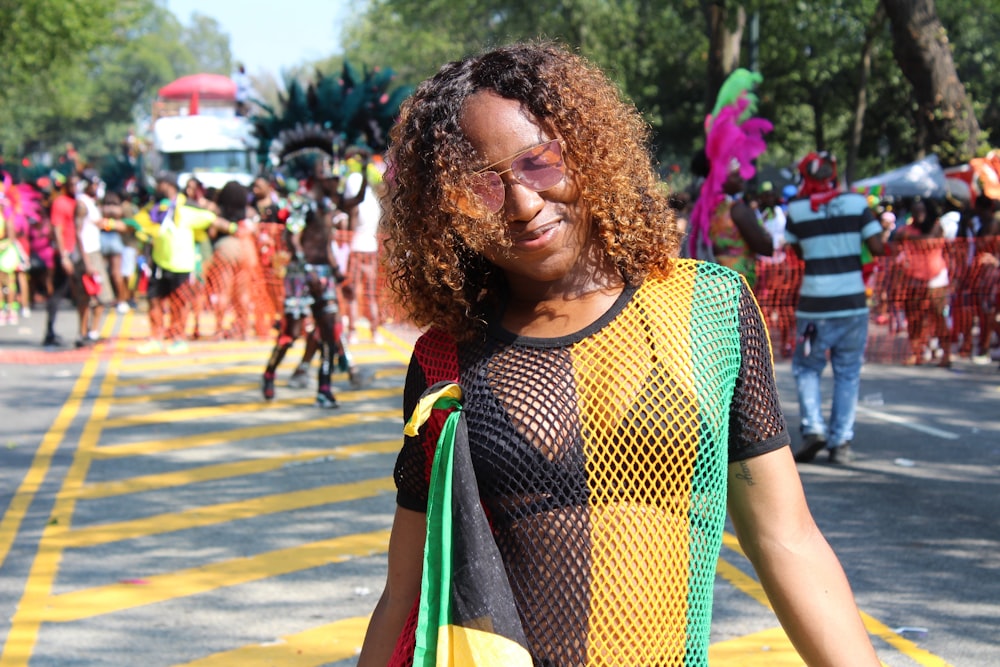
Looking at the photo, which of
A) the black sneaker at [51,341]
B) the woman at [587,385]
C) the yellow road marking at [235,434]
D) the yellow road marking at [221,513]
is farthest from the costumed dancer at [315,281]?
the woman at [587,385]

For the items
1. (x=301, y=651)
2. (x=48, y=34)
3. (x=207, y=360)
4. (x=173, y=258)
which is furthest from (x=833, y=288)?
(x=48, y=34)

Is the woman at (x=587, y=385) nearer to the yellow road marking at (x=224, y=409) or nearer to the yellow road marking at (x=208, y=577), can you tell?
the yellow road marking at (x=208, y=577)

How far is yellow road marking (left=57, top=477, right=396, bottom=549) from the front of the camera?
700 centimetres

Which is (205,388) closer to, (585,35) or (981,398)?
(981,398)

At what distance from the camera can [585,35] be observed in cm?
3838

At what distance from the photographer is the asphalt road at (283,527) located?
17.0 feet

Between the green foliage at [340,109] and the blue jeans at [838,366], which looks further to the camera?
the green foliage at [340,109]

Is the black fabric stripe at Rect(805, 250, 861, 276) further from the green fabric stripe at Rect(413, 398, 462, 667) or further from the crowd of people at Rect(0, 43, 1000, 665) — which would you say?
the green fabric stripe at Rect(413, 398, 462, 667)

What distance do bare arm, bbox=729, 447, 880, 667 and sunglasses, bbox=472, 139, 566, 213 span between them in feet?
1.80

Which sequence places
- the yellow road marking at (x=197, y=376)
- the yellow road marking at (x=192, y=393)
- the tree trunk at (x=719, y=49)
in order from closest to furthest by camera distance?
the yellow road marking at (x=192, y=393) < the yellow road marking at (x=197, y=376) < the tree trunk at (x=719, y=49)

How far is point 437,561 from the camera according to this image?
6.15ft

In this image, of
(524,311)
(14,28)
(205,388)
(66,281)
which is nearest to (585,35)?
(14,28)

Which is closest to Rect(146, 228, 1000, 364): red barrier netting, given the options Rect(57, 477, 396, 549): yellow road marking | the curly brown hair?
Rect(57, 477, 396, 549): yellow road marking

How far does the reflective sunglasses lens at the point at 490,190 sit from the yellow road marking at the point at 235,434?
8.01m
